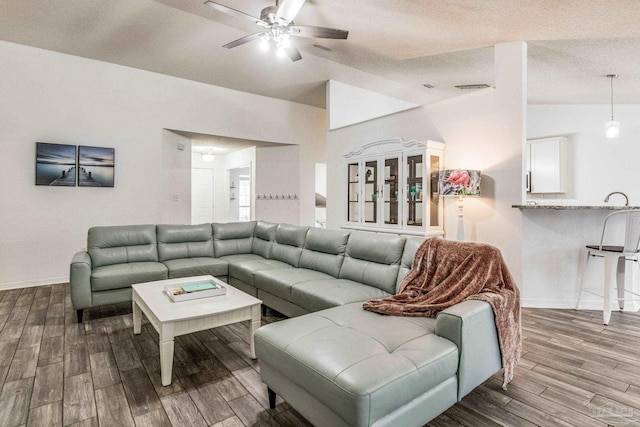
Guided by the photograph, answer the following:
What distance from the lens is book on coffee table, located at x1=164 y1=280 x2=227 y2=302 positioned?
2461 mm

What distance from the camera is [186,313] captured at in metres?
2.20

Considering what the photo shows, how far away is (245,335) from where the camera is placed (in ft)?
9.39

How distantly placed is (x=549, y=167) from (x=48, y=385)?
7.04 metres

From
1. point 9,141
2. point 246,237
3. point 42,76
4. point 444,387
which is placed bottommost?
point 444,387

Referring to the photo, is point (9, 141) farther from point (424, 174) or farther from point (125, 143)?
point (424, 174)

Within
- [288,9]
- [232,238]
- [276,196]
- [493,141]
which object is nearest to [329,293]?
[232,238]

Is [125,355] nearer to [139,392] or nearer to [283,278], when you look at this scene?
[139,392]

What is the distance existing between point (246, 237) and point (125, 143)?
239cm

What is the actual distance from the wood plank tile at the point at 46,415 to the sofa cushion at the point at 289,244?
7.30ft

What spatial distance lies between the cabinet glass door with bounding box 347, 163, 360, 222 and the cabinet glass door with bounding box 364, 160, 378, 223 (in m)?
0.18

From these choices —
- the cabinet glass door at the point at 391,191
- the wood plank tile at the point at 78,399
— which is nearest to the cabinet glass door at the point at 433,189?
the cabinet glass door at the point at 391,191

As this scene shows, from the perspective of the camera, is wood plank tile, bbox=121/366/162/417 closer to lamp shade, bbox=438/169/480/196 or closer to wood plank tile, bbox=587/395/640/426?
wood plank tile, bbox=587/395/640/426

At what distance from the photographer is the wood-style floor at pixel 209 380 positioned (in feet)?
5.80

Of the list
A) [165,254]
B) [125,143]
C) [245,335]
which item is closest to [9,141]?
[125,143]
